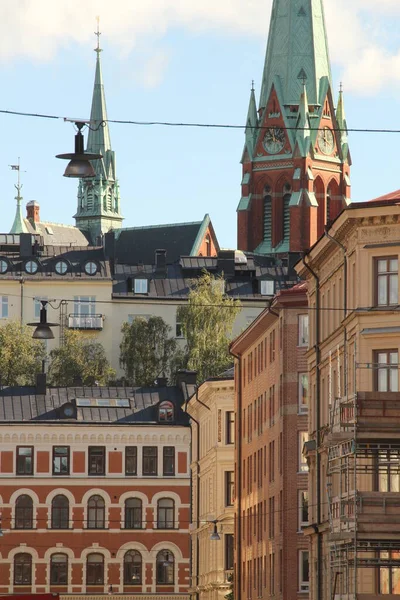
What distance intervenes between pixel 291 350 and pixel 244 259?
86288 mm

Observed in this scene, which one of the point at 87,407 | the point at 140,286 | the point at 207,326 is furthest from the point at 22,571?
the point at 140,286

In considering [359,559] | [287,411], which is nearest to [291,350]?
[287,411]

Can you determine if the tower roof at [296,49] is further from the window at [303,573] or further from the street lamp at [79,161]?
the street lamp at [79,161]

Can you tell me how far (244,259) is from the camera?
16362 cm

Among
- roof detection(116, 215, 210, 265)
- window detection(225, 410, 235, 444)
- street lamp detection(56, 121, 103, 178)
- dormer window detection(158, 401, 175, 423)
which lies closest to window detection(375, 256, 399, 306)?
street lamp detection(56, 121, 103, 178)

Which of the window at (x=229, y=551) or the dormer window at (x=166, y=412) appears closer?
the window at (x=229, y=551)

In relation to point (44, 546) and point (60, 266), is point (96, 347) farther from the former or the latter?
point (44, 546)

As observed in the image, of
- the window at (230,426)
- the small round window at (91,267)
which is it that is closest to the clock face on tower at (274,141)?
the small round window at (91,267)

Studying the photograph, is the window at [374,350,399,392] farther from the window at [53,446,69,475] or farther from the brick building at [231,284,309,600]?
the window at [53,446,69,475]

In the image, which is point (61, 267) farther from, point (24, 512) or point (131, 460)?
point (24, 512)

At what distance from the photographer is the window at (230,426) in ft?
320

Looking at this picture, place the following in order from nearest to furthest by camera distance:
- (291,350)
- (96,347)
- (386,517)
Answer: (386,517) < (291,350) < (96,347)

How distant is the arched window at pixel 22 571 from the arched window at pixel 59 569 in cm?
125

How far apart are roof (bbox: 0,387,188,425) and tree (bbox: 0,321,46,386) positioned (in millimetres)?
22507
